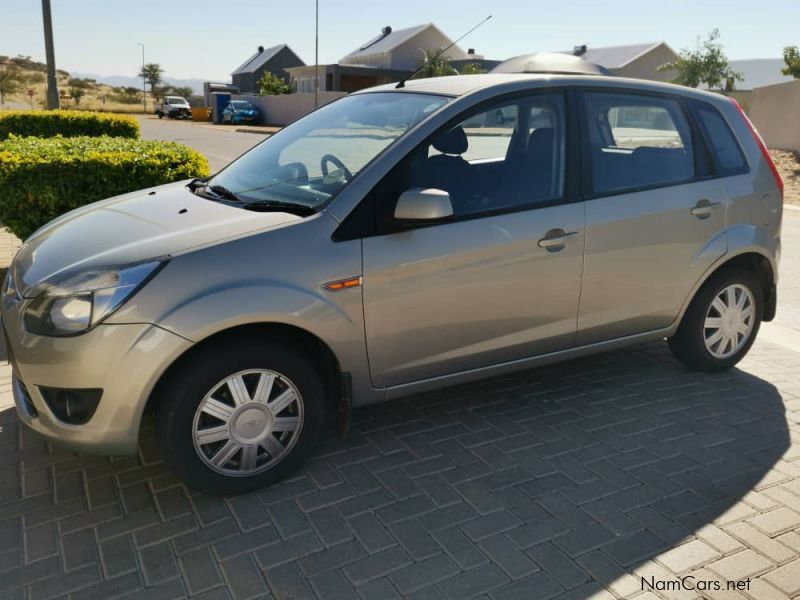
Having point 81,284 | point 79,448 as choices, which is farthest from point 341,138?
point 79,448

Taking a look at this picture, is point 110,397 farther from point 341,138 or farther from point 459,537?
point 341,138

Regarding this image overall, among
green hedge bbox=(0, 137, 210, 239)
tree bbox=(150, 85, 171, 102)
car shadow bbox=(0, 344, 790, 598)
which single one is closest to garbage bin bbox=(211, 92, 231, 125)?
tree bbox=(150, 85, 171, 102)

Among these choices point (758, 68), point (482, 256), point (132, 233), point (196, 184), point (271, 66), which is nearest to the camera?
point (132, 233)

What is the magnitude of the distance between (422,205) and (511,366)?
3.83 feet

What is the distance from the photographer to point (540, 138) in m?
3.95

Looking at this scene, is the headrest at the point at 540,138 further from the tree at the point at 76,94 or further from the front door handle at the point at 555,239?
the tree at the point at 76,94

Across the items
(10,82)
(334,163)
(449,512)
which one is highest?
(10,82)

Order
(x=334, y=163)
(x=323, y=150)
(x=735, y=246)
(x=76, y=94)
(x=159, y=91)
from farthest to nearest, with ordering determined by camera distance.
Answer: (x=159, y=91) → (x=76, y=94) → (x=735, y=246) → (x=323, y=150) → (x=334, y=163)

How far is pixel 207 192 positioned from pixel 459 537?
226 centimetres

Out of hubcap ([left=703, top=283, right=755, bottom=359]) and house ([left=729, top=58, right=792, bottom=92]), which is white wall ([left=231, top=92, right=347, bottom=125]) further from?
house ([left=729, top=58, right=792, bottom=92])

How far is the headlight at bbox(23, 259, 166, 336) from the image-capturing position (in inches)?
113

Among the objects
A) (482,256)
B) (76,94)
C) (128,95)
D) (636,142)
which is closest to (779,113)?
(636,142)

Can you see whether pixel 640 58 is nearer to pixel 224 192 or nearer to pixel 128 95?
pixel 128 95

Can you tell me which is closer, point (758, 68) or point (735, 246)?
point (735, 246)
